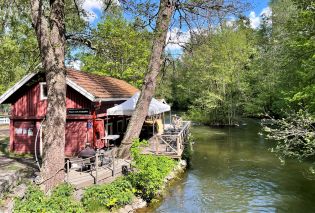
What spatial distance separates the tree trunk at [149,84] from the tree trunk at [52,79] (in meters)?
5.14

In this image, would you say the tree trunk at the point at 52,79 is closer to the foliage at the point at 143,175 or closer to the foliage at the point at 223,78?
the foliage at the point at 143,175

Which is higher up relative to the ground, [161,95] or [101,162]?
[161,95]

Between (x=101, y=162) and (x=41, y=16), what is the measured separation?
6330mm

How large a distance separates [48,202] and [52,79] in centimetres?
371

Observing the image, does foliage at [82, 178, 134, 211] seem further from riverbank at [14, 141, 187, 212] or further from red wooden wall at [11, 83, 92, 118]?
red wooden wall at [11, 83, 92, 118]

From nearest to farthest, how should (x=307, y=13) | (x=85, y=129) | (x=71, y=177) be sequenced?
(x=71, y=177), (x=307, y=13), (x=85, y=129)

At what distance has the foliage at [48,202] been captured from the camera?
8531 millimetres

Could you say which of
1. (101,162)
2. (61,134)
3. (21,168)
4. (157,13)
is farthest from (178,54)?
(21,168)

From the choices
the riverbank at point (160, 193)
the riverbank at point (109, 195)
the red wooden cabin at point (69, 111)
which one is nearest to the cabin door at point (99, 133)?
the red wooden cabin at point (69, 111)

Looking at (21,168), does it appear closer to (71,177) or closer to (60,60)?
(71,177)

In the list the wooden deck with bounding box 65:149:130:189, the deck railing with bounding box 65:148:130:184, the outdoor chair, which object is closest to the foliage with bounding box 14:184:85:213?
the wooden deck with bounding box 65:149:130:189

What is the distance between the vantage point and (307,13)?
16.3 metres

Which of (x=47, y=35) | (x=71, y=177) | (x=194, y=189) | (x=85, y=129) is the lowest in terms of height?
(x=194, y=189)

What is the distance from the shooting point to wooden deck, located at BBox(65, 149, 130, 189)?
39.1 feet
